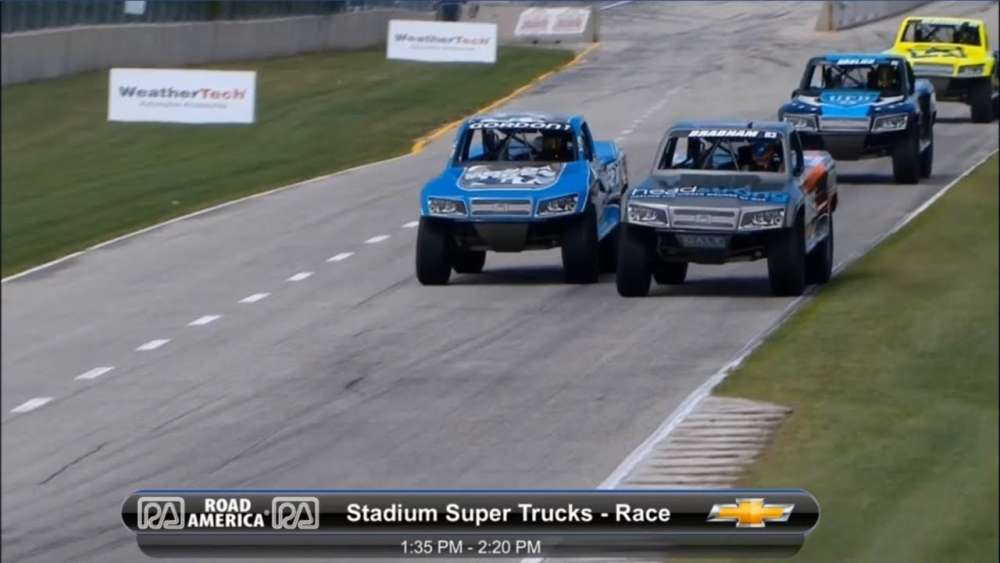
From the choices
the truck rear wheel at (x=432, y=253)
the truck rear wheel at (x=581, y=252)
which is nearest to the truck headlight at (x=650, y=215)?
the truck rear wheel at (x=581, y=252)

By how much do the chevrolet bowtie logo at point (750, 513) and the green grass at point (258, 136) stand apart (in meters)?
4.79

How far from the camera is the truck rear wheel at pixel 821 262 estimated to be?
13.3 m

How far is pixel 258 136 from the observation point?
12609 mm

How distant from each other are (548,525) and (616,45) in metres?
6.02

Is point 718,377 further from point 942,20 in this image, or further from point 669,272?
point 669,272

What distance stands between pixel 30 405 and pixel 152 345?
88cm

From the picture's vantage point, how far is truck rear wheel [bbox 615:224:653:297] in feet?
41.0

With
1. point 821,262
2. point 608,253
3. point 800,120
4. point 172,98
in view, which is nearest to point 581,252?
point 608,253

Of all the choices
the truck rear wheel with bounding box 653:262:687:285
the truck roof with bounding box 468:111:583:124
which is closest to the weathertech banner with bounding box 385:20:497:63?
the truck roof with bounding box 468:111:583:124

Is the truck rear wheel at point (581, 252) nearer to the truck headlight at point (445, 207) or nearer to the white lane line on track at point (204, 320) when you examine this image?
the truck headlight at point (445, 207)

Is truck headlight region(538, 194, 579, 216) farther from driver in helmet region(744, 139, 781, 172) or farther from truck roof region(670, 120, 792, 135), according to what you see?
driver in helmet region(744, 139, 781, 172)

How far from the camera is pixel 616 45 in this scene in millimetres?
11727

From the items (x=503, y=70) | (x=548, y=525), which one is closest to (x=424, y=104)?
(x=503, y=70)

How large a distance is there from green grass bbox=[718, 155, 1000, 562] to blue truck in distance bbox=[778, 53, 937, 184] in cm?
58
